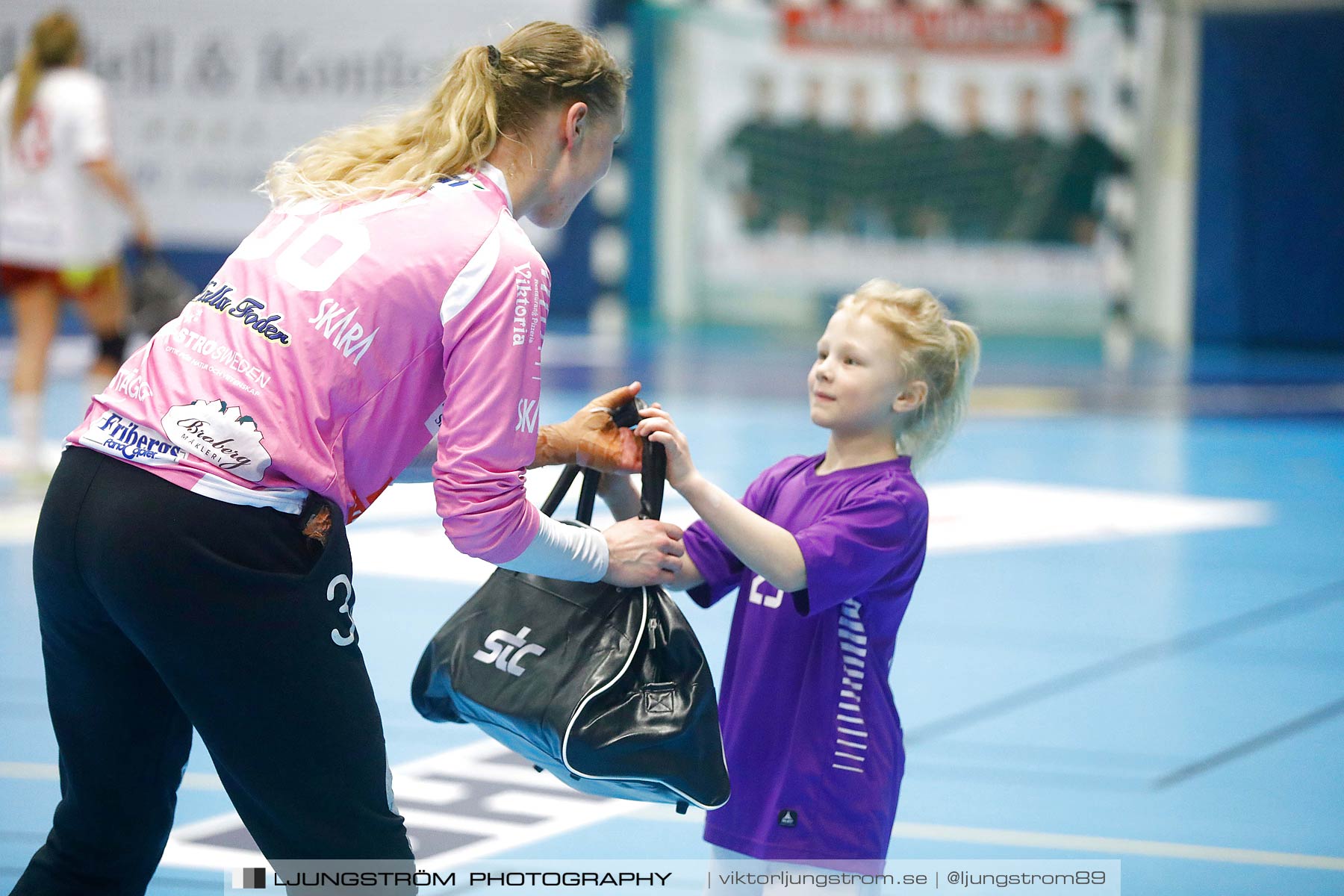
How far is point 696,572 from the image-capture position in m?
2.67

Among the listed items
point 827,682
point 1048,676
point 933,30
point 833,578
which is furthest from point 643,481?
point 933,30

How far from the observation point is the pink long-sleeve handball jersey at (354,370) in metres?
2.04

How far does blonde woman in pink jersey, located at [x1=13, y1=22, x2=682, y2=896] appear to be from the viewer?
2.01 m

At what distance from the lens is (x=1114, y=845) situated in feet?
11.0

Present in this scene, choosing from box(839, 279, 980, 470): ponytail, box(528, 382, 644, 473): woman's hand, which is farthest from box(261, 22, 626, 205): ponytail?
box(839, 279, 980, 470): ponytail

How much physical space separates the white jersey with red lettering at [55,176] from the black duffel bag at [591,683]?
582cm

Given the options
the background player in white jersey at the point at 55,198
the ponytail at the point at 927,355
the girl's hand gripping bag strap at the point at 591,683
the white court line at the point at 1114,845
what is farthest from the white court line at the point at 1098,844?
the background player in white jersey at the point at 55,198

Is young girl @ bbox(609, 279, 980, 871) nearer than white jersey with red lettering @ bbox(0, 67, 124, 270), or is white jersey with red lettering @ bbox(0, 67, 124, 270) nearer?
young girl @ bbox(609, 279, 980, 871)

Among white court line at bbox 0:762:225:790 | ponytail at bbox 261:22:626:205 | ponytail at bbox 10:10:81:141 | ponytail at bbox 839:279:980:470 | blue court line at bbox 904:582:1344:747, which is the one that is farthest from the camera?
ponytail at bbox 10:10:81:141

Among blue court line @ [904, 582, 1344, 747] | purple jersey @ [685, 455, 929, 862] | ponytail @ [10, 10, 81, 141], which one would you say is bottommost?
blue court line @ [904, 582, 1344, 747]

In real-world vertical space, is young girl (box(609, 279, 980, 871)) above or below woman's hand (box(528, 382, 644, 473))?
below

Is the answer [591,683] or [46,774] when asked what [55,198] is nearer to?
[46,774]

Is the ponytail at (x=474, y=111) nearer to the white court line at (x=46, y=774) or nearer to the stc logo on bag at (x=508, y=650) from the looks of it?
the stc logo on bag at (x=508, y=650)

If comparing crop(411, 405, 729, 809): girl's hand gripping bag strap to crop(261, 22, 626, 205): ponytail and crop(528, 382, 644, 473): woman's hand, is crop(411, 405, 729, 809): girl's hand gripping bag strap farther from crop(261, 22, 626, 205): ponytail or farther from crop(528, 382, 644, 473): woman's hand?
crop(261, 22, 626, 205): ponytail
